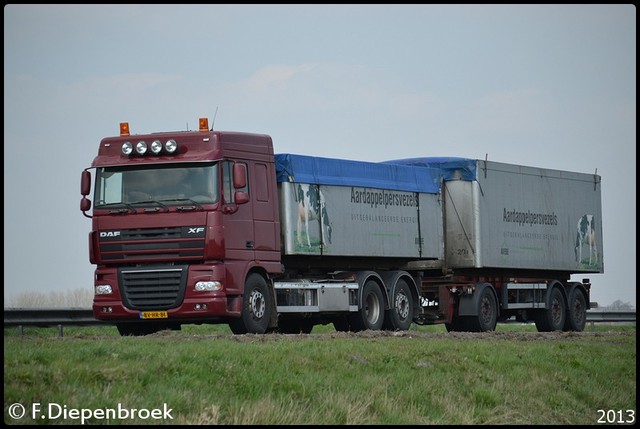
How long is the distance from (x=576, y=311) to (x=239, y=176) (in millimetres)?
15522

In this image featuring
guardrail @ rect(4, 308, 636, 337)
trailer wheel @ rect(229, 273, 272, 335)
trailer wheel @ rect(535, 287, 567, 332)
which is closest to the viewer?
trailer wheel @ rect(229, 273, 272, 335)

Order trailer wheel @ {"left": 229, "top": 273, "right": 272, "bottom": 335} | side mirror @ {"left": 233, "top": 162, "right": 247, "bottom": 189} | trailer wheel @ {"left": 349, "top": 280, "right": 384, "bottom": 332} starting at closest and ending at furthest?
side mirror @ {"left": 233, "top": 162, "right": 247, "bottom": 189}
trailer wheel @ {"left": 229, "top": 273, "right": 272, "bottom": 335}
trailer wheel @ {"left": 349, "top": 280, "right": 384, "bottom": 332}

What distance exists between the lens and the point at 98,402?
1343 centimetres

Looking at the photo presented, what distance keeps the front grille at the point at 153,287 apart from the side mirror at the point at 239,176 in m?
1.65

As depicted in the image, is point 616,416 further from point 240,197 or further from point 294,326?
point 294,326

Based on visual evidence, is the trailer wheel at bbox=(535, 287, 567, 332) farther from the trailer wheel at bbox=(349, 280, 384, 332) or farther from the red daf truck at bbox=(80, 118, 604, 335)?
the trailer wheel at bbox=(349, 280, 384, 332)

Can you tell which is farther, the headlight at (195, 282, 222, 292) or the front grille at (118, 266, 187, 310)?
the front grille at (118, 266, 187, 310)

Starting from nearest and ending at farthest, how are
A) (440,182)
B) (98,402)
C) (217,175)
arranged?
(98,402) → (217,175) → (440,182)

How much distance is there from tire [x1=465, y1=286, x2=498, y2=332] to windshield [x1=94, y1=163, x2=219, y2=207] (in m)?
9.90

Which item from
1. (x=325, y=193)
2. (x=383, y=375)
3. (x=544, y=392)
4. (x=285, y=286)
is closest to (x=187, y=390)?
(x=383, y=375)

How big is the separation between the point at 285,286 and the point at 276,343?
18.6 ft

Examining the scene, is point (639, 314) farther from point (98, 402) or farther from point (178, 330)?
point (98, 402)

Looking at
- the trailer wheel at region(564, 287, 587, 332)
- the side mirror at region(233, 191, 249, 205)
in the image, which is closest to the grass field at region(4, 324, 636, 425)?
the side mirror at region(233, 191, 249, 205)

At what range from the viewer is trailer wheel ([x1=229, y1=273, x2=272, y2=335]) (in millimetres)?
23125
